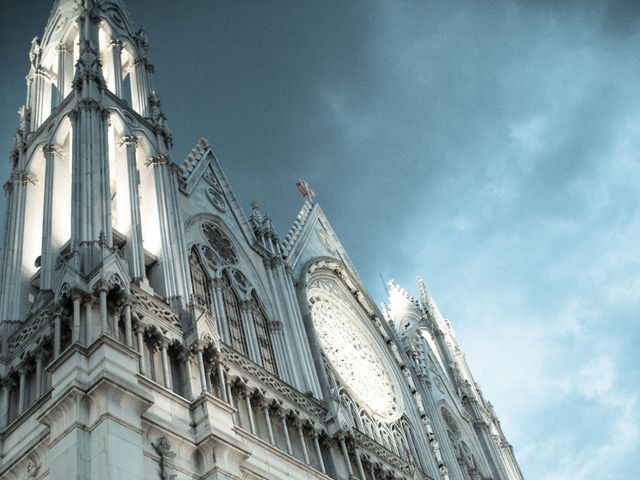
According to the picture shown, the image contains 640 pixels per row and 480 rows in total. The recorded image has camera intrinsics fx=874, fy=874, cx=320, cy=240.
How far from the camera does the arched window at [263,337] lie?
29.0 metres

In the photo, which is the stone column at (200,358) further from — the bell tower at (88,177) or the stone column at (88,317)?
the stone column at (88,317)

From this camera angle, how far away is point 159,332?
22.5 metres

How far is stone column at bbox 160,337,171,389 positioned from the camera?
21828 mm

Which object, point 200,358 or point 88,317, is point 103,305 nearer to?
point 88,317

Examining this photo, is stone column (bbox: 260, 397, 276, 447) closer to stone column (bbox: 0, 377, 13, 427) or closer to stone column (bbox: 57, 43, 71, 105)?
stone column (bbox: 0, 377, 13, 427)

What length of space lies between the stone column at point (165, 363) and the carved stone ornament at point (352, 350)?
12246mm

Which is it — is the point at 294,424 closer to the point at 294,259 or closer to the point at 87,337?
the point at 87,337

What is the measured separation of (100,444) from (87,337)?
3.19 m

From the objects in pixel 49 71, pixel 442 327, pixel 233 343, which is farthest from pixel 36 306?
pixel 442 327

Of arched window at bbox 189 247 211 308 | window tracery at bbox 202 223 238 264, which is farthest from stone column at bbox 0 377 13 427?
window tracery at bbox 202 223 238 264

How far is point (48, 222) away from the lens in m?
25.6

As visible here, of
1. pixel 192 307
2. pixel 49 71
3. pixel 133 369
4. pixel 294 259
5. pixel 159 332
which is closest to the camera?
pixel 133 369

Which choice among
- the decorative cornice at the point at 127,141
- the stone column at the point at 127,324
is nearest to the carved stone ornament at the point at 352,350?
the decorative cornice at the point at 127,141

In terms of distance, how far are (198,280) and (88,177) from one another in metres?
5.25
